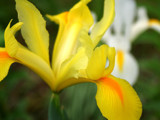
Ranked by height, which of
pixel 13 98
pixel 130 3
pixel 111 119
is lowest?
pixel 13 98

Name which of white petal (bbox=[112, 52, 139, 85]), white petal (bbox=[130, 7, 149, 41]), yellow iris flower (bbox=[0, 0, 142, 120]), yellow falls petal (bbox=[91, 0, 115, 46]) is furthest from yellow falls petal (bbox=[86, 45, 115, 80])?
white petal (bbox=[130, 7, 149, 41])

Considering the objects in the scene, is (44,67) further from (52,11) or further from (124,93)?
(52,11)

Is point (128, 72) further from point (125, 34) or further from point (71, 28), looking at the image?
point (71, 28)

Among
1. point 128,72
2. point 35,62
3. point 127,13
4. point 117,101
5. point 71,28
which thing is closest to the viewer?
point 117,101

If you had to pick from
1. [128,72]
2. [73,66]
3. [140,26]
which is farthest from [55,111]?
[140,26]

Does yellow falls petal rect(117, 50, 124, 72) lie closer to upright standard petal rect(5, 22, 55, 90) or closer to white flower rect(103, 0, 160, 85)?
white flower rect(103, 0, 160, 85)

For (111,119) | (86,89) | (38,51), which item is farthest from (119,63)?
(111,119)
